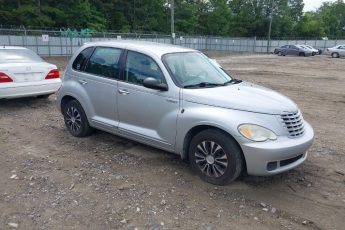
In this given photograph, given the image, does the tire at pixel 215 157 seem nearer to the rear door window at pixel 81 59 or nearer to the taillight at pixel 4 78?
the rear door window at pixel 81 59

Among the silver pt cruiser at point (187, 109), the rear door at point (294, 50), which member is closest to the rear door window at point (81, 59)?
the silver pt cruiser at point (187, 109)

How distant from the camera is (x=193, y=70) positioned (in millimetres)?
5547

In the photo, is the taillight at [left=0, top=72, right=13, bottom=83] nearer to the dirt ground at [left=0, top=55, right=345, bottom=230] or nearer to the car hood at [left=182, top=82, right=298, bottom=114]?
the dirt ground at [left=0, top=55, right=345, bottom=230]

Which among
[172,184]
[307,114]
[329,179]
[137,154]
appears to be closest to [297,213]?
[329,179]

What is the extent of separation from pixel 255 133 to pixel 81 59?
3.46 m

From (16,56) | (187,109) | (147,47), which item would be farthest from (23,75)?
(187,109)

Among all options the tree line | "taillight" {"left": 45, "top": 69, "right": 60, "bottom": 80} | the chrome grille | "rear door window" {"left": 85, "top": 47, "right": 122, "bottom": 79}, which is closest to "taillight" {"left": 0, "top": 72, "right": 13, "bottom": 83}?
"taillight" {"left": 45, "top": 69, "right": 60, "bottom": 80}

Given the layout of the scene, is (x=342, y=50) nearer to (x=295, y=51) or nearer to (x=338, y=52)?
(x=338, y=52)

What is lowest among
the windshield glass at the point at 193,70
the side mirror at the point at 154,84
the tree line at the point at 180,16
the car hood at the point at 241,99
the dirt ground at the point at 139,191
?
the dirt ground at the point at 139,191

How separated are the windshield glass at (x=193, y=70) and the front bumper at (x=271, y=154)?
1301 mm

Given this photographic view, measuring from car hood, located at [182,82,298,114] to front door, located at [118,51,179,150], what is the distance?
0.32 m

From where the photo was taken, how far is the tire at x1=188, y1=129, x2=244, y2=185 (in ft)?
15.0

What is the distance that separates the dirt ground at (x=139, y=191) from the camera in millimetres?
4035

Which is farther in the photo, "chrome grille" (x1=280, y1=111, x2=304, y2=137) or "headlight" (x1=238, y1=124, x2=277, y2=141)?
"chrome grille" (x1=280, y1=111, x2=304, y2=137)
